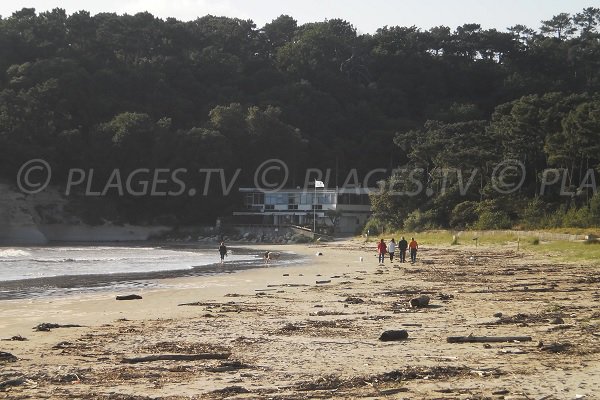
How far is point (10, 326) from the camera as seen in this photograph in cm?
1424

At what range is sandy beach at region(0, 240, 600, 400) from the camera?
321 inches

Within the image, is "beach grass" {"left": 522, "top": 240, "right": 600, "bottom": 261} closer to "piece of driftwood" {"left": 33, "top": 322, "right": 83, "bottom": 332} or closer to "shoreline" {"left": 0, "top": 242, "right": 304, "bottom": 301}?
"shoreline" {"left": 0, "top": 242, "right": 304, "bottom": 301}

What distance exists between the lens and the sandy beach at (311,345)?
321 inches

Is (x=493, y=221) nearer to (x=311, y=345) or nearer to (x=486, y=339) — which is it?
(x=486, y=339)

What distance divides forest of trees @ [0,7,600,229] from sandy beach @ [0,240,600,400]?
123 feet

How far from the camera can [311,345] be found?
11.0 metres

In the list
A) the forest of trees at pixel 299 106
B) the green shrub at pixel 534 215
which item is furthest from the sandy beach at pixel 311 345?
the forest of trees at pixel 299 106

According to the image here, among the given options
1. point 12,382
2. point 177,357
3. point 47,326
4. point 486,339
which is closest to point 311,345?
point 177,357

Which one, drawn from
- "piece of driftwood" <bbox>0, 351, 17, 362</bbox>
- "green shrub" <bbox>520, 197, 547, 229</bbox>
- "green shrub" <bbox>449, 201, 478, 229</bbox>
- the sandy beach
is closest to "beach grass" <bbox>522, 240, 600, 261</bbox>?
"green shrub" <bbox>520, 197, 547, 229</bbox>

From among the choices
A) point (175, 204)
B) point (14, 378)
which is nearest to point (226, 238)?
point (175, 204)

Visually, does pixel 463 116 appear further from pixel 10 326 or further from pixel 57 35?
pixel 10 326

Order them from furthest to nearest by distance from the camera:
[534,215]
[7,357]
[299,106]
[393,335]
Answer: [299,106] → [534,215] → [393,335] → [7,357]

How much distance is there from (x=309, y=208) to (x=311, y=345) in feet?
275

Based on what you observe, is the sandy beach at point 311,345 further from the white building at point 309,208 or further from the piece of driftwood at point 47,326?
the white building at point 309,208
